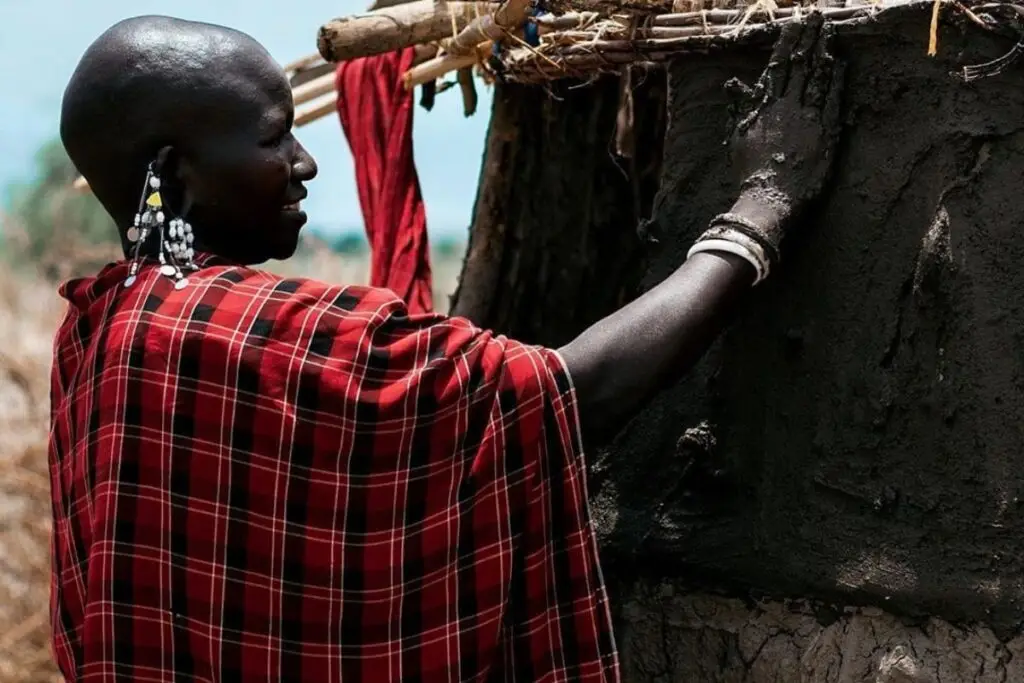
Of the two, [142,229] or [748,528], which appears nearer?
[142,229]

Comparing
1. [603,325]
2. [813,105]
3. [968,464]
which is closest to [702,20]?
[813,105]

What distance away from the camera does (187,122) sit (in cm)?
186

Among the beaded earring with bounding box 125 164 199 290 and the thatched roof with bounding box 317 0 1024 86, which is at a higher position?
the thatched roof with bounding box 317 0 1024 86

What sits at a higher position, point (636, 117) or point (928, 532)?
point (636, 117)

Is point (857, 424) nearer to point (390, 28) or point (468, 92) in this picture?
point (390, 28)

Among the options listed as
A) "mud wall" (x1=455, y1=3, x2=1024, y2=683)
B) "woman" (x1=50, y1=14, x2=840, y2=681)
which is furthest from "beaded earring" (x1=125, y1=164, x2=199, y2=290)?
"mud wall" (x1=455, y1=3, x2=1024, y2=683)

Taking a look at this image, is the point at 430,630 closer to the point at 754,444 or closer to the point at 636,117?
the point at 754,444

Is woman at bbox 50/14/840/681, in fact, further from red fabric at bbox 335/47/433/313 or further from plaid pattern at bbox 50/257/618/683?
red fabric at bbox 335/47/433/313

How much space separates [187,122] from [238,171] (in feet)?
0.30

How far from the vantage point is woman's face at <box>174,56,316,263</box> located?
6.15ft

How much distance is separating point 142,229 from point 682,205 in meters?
0.87

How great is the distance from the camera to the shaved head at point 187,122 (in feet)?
6.11

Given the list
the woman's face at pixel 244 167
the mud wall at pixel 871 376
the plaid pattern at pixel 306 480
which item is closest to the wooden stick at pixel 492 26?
the mud wall at pixel 871 376

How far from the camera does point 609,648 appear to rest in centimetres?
197
